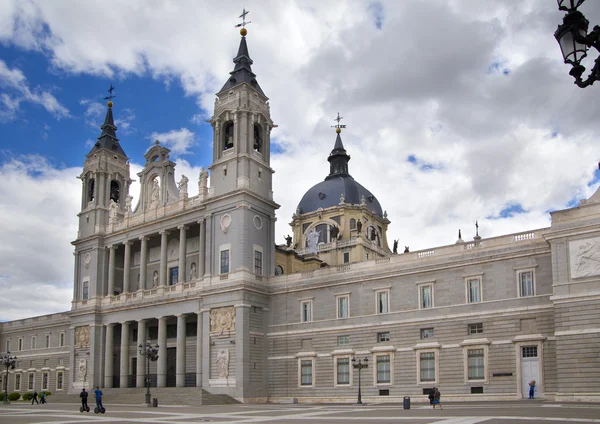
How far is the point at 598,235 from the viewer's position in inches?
1452

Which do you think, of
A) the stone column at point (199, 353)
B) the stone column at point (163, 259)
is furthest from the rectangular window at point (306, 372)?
the stone column at point (163, 259)

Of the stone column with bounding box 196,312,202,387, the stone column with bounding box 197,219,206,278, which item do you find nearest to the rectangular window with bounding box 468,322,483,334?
the stone column with bounding box 196,312,202,387

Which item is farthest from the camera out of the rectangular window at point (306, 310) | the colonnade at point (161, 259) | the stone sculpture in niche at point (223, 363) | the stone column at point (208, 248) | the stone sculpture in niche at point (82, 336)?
the stone sculpture in niche at point (82, 336)

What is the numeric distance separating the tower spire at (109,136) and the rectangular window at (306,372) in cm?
3344

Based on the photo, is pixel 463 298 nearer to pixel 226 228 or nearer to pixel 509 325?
pixel 509 325

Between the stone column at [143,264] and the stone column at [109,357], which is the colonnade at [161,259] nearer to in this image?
the stone column at [143,264]

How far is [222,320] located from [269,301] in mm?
4279

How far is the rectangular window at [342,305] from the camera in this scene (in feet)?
164

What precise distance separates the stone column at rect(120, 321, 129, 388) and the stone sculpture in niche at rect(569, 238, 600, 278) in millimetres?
40310

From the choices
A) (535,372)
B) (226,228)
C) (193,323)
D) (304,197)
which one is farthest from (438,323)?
(304,197)

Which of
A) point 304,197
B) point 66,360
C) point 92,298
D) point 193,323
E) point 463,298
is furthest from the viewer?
point 304,197

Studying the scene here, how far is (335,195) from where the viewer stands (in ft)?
315

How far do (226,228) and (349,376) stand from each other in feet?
52.0

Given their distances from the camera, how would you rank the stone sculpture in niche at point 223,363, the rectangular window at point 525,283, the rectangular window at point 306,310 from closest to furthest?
the rectangular window at point 525,283
the stone sculpture in niche at point 223,363
the rectangular window at point 306,310
